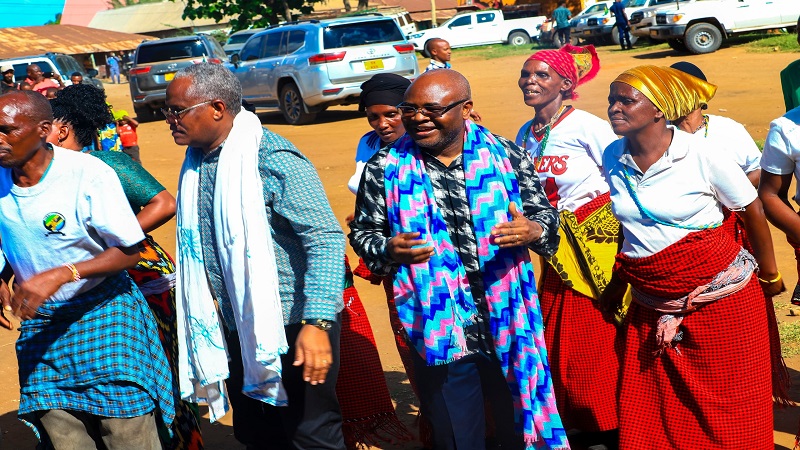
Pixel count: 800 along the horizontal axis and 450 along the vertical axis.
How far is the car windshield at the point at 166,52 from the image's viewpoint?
793 inches

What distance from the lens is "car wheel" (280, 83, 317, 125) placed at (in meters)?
17.4

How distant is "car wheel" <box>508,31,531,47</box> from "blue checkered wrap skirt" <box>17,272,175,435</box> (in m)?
31.0

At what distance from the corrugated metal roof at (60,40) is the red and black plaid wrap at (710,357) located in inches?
1509

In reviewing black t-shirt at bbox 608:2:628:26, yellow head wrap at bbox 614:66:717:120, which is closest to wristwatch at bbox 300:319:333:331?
yellow head wrap at bbox 614:66:717:120

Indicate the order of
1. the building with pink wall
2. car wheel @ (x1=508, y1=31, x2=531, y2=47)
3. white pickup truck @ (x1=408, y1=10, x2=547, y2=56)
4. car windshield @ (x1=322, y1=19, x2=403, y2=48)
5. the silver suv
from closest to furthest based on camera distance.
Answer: the silver suv
car windshield @ (x1=322, y1=19, x2=403, y2=48)
car wheel @ (x1=508, y1=31, x2=531, y2=47)
white pickup truck @ (x1=408, y1=10, x2=547, y2=56)
the building with pink wall

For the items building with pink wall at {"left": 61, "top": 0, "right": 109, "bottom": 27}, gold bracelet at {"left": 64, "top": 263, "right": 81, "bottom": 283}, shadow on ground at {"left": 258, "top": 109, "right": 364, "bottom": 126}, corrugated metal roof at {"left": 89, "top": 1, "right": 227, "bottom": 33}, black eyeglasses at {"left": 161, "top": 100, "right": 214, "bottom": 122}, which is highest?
building with pink wall at {"left": 61, "top": 0, "right": 109, "bottom": 27}

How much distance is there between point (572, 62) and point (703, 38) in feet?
58.4

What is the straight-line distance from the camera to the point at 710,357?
386 centimetres

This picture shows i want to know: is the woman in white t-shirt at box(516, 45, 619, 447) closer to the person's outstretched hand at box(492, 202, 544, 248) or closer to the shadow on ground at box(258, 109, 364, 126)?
the person's outstretched hand at box(492, 202, 544, 248)

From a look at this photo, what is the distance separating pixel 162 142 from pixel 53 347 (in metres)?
14.4

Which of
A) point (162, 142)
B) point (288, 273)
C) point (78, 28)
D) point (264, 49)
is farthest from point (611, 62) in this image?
point (78, 28)

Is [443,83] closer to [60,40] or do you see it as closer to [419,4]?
[60,40]

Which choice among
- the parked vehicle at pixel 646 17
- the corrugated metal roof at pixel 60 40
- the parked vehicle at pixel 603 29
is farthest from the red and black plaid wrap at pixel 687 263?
the corrugated metal roof at pixel 60 40

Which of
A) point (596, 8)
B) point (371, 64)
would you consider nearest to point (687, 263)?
point (371, 64)
